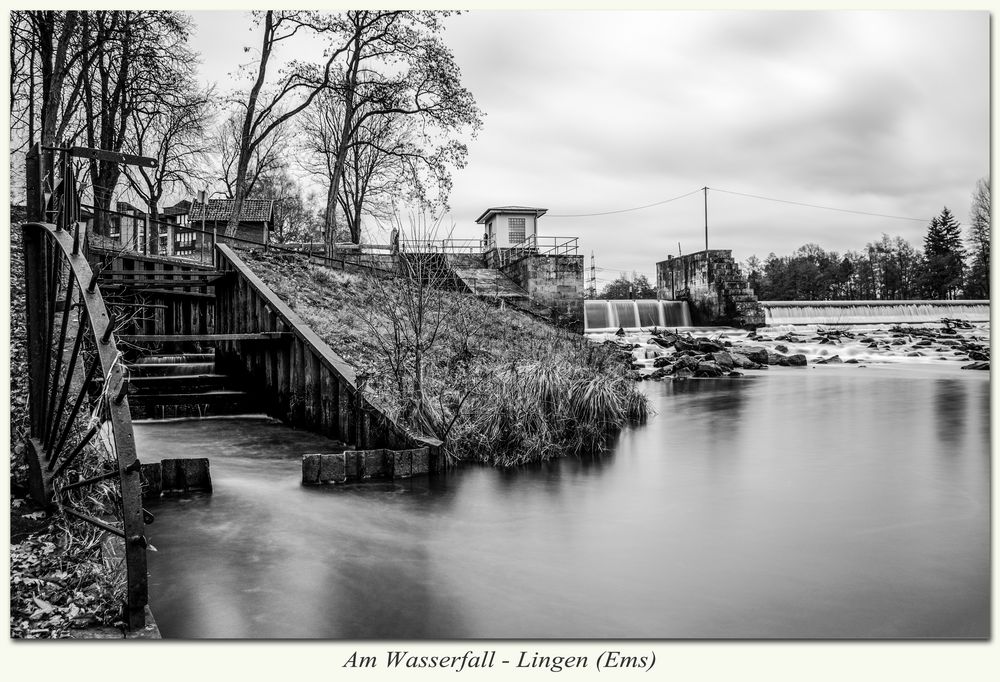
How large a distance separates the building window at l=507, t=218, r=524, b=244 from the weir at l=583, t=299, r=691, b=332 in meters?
6.14

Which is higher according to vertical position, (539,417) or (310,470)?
(539,417)

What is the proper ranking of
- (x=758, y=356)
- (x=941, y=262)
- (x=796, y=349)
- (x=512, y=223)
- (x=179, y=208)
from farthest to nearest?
(x=179, y=208), (x=512, y=223), (x=796, y=349), (x=758, y=356), (x=941, y=262)

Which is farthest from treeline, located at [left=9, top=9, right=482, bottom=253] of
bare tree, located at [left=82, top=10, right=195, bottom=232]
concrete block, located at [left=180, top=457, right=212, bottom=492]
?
concrete block, located at [left=180, top=457, right=212, bottom=492]

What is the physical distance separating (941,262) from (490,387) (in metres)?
14.1

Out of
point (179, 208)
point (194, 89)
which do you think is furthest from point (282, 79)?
point (179, 208)

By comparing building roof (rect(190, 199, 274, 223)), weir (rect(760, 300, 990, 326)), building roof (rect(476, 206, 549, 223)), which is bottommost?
weir (rect(760, 300, 990, 326))

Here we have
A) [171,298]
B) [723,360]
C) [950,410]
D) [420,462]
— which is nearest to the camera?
[420,462]

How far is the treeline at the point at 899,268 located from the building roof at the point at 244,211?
28.9m

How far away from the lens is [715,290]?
32.9 metres

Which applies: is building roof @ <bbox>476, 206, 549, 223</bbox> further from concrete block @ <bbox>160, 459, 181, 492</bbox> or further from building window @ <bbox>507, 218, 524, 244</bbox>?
concrete block @ <bbox>160, 459, 181, 492</bbox>

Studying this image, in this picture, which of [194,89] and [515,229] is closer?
[194,89]

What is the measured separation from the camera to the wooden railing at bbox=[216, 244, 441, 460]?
24.3 ft

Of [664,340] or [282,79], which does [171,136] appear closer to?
[282,79]

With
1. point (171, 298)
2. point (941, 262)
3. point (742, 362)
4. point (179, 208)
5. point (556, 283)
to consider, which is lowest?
point (742, 362)
